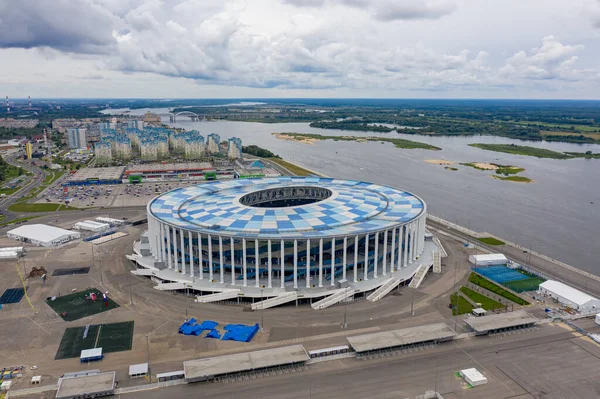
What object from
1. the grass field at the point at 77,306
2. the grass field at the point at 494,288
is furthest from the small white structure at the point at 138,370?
the grass field at the point at 494,288

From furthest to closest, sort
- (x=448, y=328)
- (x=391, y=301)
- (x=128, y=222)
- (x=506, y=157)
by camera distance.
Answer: (x=506, y=157), (x=128, y=222), (x=391, y=301), (x=448, y=328)

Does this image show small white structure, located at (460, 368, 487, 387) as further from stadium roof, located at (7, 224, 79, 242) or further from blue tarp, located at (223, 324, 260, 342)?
stadium roof, located at (7, 224, 79, 242)

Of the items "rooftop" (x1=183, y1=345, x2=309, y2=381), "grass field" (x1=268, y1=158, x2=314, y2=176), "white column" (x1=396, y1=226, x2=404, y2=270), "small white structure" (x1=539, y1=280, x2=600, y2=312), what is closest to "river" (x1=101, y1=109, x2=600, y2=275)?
"grass field" (x1=268, y1=158, x2=314, y2=176)

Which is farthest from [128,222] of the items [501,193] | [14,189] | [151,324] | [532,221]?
[501,193]

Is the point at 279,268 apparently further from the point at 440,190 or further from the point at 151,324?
the point at 440,190

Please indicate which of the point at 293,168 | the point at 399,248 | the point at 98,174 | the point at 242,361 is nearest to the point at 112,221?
the point at 399,248

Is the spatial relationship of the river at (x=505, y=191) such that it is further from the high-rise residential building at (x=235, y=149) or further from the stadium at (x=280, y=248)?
the stadium at (x=280, y=248)
